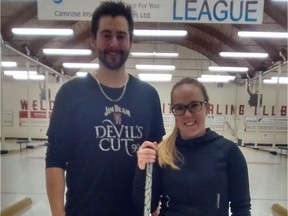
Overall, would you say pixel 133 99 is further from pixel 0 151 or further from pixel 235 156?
pixel 0 151

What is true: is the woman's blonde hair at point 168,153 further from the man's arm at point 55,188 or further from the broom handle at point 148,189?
the man's arm at point 55,188

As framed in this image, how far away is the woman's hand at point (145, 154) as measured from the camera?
1.28 m

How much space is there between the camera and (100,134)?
1.32 metres

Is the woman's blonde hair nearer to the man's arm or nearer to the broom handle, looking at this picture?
the broom handle

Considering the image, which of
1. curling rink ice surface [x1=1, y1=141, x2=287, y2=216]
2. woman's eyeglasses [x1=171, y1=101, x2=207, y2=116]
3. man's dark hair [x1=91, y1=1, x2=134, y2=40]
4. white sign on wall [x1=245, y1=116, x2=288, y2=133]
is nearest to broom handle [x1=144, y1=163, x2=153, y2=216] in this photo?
woman's eyeglasses [x1=171, y1=101, x2=207, y2=116]

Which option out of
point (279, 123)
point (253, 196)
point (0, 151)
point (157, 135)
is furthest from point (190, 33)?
point (157, 135)

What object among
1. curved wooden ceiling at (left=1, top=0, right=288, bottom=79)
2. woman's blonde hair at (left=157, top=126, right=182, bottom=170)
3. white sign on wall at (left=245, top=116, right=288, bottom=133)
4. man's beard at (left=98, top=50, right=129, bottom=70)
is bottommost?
white sign on wall at (left=245, top=116, right=288, bottom=133)

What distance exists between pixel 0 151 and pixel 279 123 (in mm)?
14231

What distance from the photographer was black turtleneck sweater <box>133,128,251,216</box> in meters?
1.32

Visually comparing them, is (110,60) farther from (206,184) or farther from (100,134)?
(206,184)

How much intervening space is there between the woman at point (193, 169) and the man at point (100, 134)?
0.31 feet

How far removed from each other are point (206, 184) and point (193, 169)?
0.09m

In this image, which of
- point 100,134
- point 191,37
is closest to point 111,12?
point 100,134

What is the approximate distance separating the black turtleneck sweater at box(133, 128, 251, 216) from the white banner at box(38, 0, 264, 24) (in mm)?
3874
